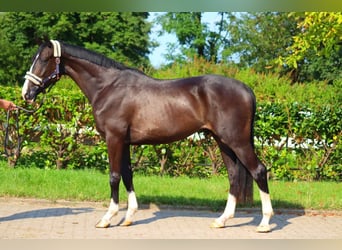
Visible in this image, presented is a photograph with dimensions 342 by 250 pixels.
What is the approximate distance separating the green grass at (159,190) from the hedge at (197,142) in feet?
2.48

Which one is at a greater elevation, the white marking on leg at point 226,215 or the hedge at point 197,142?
the hedge at point 197,142

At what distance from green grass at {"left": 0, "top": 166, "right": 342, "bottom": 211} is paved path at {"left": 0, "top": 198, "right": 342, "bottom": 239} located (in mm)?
231

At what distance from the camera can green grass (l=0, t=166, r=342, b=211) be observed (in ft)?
29.9

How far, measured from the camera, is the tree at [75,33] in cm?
3319

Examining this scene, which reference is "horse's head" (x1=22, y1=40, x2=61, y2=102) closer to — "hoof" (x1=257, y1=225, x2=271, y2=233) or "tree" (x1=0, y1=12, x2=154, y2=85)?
"hoof" (x1=257, y1=225, x2=271, y2=233)

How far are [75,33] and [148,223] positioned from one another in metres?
28.4

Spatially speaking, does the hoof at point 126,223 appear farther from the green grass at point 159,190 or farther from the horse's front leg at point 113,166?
the green grass at point 159,190

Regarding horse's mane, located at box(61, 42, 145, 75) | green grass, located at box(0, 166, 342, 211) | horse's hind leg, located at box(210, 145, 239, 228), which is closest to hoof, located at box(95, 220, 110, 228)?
horse's hind leg, located at box(210, 145, 239, 228)

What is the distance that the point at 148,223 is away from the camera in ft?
25.9

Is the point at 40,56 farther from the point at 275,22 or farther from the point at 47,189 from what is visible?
the point at 275,22

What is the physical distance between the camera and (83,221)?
25.9 feet

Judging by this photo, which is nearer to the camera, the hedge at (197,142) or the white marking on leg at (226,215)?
the white marking on leg at (226,215)

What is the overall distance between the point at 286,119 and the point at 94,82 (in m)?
5.38

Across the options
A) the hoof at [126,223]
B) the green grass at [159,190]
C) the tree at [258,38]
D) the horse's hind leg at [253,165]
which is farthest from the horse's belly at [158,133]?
the tree at [258,38]
